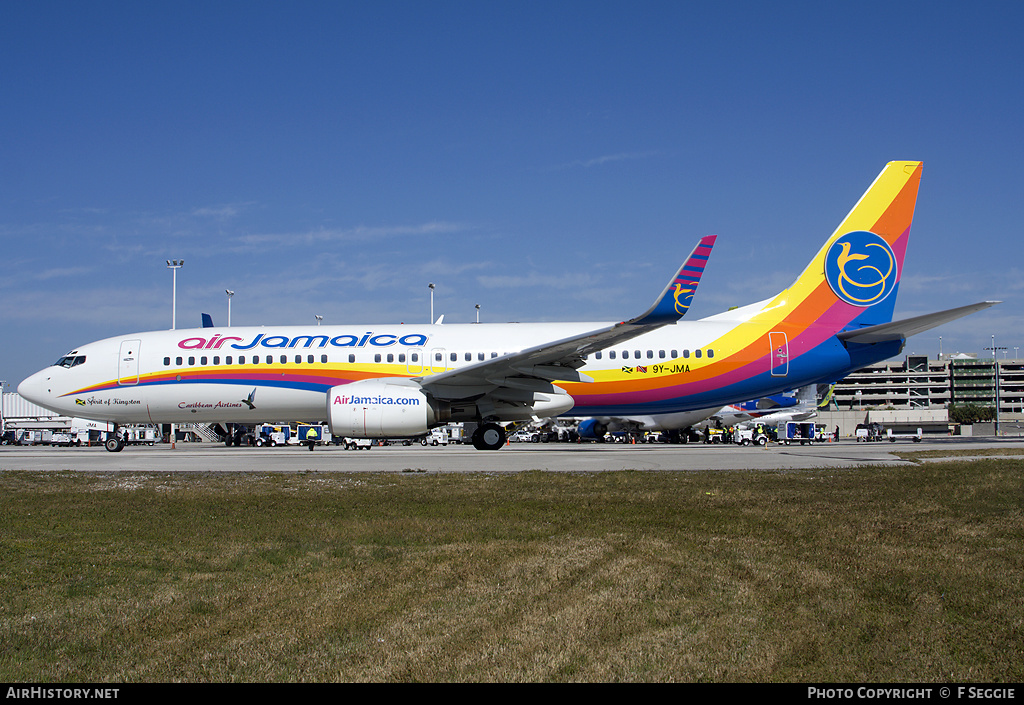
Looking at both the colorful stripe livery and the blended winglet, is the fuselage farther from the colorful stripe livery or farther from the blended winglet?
the blended winglet

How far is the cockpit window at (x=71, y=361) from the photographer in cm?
2339

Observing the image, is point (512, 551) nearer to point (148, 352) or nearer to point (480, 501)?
point (480, 501)

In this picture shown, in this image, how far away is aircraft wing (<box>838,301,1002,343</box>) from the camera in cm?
1880

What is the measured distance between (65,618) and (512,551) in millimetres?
3532

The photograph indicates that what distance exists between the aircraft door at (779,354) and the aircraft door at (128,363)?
18824 millimetres

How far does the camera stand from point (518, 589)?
5582mm

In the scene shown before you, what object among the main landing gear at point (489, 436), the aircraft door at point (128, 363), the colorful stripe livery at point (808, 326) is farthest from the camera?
the aircraft door at point (128, 363)

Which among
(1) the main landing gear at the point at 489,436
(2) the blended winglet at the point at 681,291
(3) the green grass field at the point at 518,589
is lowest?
(3) the green grass field at the point at 518,589

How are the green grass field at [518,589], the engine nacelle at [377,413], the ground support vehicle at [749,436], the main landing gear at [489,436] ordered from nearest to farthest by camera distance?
→ the green grass field at [518,589], the engine nacelle at [377,413], the main landing gear at [489,436], the ground support vehicle at [749,436]

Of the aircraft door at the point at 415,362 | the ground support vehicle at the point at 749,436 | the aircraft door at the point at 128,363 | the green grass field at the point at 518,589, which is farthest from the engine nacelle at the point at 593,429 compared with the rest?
the green grass field at the point at 518,589

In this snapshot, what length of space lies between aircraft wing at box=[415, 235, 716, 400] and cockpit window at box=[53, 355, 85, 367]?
10.7m

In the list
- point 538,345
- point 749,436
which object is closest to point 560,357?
point 538,345

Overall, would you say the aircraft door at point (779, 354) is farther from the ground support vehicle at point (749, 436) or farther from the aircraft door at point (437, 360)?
the ground support vehicle at point (749, 436)

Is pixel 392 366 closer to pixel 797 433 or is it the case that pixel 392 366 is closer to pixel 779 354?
pixel 779 354
